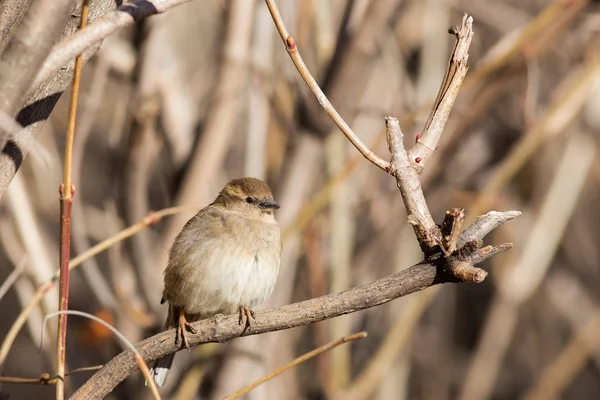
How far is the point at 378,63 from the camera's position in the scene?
5.59 metres

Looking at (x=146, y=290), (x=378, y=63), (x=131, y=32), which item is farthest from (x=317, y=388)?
(x=131, y=32)

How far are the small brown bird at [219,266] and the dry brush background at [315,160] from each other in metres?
0.55

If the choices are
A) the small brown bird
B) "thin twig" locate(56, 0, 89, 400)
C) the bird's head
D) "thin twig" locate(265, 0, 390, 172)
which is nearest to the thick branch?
"thin twig" locate(56, 0, 89, 400)

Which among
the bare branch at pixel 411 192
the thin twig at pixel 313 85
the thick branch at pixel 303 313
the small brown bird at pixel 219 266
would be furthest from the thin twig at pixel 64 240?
the small brown bird at pixel 219 266

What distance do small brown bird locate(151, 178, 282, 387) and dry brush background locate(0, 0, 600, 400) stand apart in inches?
21.8

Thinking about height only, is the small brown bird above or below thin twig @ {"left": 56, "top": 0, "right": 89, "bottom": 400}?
above

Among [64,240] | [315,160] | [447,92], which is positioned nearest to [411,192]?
[447,92]

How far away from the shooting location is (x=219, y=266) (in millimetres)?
3682

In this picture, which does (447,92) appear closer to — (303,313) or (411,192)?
(411,192)

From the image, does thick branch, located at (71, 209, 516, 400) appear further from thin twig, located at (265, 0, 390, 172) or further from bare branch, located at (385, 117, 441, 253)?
thin twig, located at (265, 0, 390, 172)

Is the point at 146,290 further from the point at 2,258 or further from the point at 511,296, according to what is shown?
the point at 2,258

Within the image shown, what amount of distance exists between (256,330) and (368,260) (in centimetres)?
312

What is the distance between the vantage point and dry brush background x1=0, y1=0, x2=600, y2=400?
4.57m

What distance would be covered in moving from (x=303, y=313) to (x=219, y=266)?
1.46m
